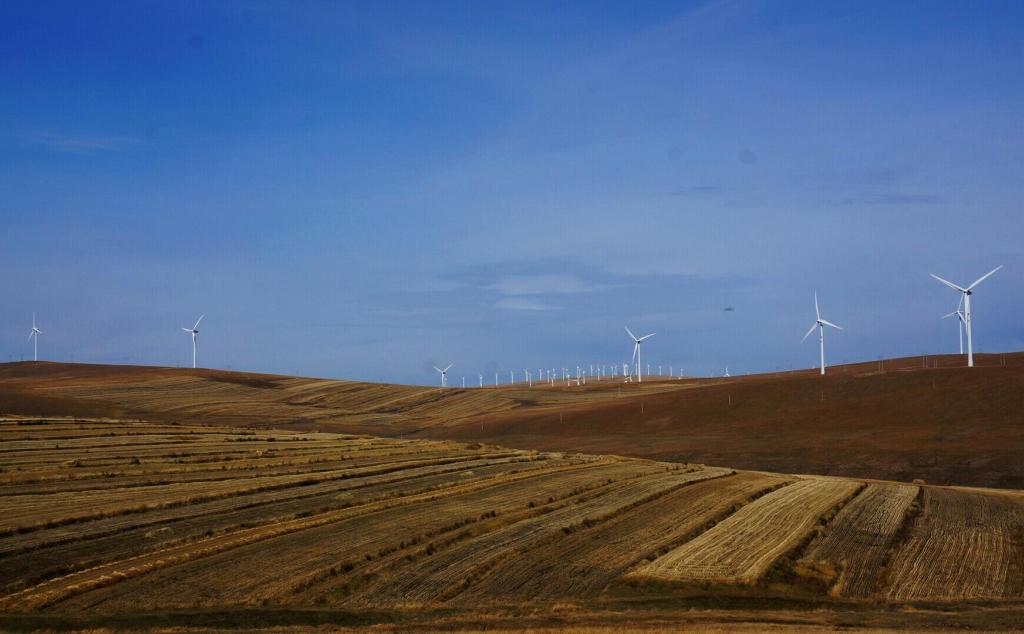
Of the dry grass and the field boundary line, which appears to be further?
the dry grass

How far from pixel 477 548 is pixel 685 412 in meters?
77.1

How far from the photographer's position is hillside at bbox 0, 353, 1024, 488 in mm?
76250

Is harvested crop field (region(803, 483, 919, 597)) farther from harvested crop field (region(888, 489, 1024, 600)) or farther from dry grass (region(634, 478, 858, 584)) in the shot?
dry grass (region(634, 478, 858, 584))

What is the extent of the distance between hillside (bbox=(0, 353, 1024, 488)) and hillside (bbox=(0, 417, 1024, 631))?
23.5 metres

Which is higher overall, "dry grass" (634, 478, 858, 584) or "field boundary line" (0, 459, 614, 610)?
"field boundary line" (0, 459, 614, 610)

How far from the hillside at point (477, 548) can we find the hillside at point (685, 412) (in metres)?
23.5

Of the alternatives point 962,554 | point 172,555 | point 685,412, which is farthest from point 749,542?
point 685,412

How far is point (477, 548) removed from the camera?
3266 centimetres

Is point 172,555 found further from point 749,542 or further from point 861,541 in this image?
point 861,541

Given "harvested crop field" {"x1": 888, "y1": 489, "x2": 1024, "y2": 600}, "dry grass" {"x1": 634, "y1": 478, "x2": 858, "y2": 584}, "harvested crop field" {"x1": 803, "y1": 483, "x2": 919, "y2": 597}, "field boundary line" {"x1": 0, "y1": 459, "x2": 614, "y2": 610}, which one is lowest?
"harvested crop field" {"x1": 888, "y1": 489, "x2": 1024, "y2": 600}

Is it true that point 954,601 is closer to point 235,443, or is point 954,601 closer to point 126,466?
point 126,466

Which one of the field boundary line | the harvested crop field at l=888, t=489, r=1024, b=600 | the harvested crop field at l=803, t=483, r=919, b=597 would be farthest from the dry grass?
the field boundary line

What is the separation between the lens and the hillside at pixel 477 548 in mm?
25391

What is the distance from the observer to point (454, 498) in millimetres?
44781
